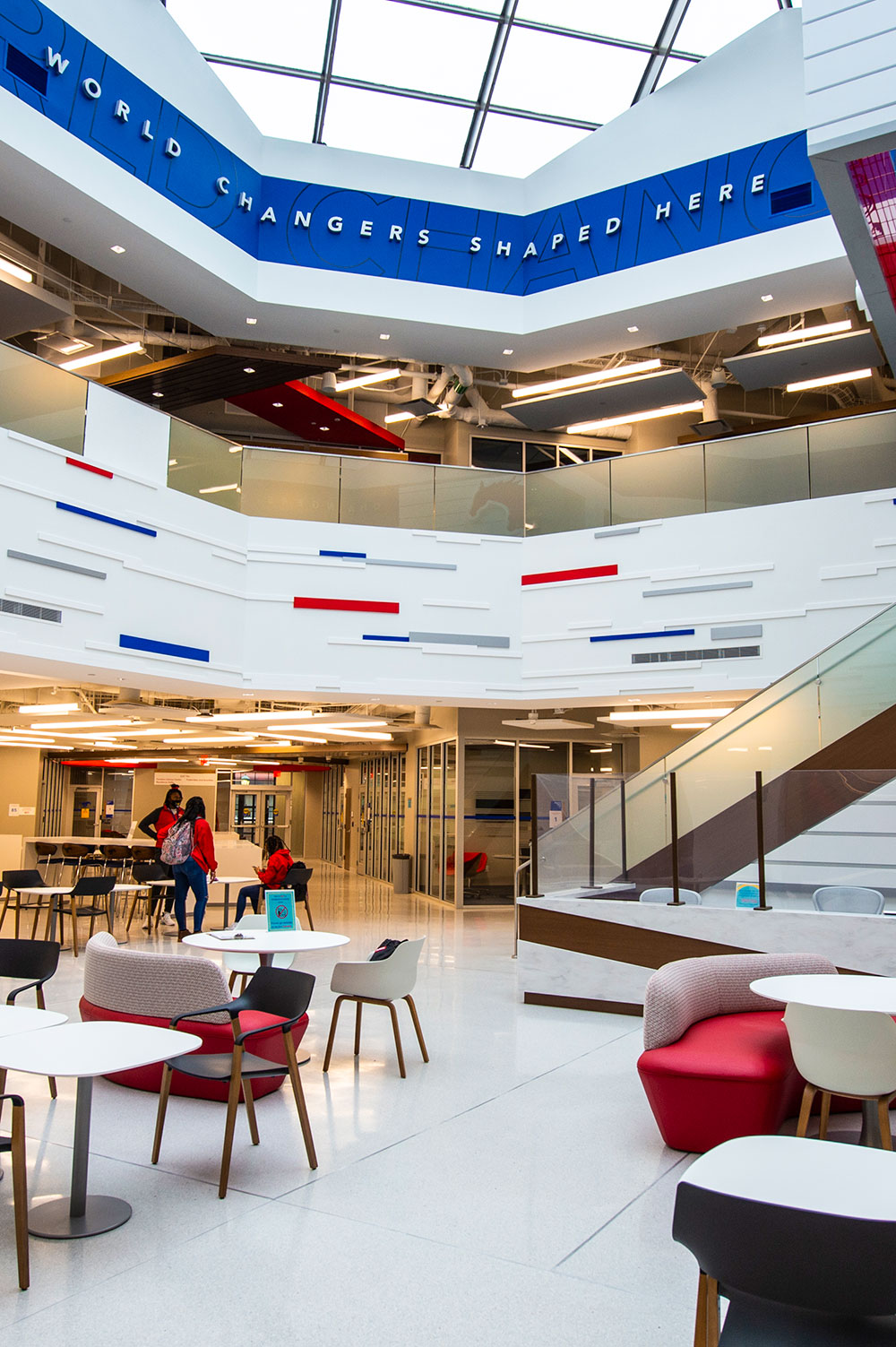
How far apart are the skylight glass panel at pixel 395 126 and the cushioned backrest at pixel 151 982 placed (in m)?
10.6

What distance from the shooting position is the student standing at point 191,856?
10859mm

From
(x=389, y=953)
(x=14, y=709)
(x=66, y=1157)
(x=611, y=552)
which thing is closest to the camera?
(x=66, y=1157)

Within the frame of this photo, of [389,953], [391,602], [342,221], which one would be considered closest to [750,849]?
[389,953]

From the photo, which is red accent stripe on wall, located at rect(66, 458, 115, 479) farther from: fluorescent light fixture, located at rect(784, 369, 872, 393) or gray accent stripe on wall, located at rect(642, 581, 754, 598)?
fluorescent light fixture, located at rect(784, 369, 872, 393)

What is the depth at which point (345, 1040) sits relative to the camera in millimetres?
6629

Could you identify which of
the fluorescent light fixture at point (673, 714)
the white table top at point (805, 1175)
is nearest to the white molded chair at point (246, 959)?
the white table top at point (805, 1175)

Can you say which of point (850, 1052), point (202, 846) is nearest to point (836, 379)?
point (202, 846)

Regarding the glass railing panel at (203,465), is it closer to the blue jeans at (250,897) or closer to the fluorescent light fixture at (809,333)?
the blue jeans at (250,897)

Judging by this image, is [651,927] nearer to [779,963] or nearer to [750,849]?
[750,849]

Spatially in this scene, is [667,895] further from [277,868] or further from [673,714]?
[673,714]

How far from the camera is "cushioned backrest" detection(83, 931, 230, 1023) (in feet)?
17.1

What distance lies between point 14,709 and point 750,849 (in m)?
11.8

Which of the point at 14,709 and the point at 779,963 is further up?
the point at 14,709

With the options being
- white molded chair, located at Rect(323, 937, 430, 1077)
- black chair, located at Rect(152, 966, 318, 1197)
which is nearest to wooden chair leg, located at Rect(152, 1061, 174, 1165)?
black chair, located at Rect(152, 966, 318, 1197)
